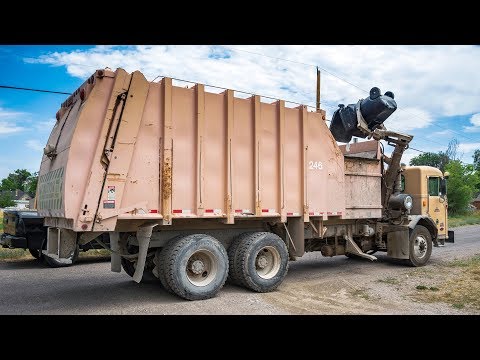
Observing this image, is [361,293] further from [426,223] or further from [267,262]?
[426,223]

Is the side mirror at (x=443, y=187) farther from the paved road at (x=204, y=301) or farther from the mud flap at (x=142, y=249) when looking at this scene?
the mud flap at (x=142, y=249)

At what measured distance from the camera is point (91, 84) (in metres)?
6.55

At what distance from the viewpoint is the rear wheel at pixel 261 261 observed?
7477 millimetres

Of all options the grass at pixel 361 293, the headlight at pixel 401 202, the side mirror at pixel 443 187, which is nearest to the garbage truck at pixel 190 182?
the grass at pixel 361 293

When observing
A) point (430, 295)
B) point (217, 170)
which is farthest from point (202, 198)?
point (430, 295)

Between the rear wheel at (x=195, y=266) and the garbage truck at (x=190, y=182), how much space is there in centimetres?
2

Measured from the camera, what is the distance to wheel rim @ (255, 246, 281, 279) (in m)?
7.80

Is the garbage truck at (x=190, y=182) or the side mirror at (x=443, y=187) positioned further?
the side mirror at (x=443, y=187)

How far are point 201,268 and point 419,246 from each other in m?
6.59

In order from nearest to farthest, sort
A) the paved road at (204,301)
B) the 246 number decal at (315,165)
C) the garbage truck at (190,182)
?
the garbage truck at (190,182) < the paved road at (204,301) < the 246 number decal at (315,165)

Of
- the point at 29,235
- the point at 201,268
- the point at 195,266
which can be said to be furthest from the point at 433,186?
the point at 29,235

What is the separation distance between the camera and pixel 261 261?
783 cm

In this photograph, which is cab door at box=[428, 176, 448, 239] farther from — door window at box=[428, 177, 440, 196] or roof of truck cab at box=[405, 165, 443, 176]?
roof of truck cab at box=[405, 165, 443, 176]

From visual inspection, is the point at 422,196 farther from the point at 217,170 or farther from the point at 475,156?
the point at 475,156
